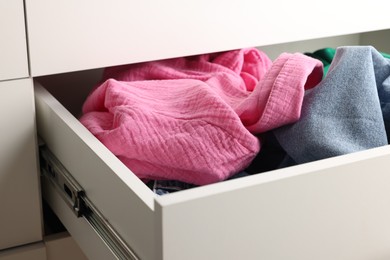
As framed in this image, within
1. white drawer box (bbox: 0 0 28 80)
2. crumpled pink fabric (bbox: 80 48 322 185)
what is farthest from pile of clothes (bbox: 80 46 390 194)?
white drawer box (bbox: 0 0 28 80)

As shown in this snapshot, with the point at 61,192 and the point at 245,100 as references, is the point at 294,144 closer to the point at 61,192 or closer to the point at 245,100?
the point at 245,100

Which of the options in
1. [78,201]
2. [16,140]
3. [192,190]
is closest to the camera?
[192,190]

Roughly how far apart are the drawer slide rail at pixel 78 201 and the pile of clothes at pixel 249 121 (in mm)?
64

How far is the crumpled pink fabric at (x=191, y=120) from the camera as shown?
0.82m

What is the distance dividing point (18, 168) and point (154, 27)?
255 millimetres

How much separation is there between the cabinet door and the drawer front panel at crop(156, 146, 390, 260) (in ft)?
1.18

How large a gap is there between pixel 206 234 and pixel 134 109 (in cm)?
27

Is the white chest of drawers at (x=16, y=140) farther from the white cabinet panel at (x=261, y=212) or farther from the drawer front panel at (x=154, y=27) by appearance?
the white cabinet panel at (x=261, y=212)

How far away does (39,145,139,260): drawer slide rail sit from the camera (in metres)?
0.73

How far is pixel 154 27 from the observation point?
0.96 m

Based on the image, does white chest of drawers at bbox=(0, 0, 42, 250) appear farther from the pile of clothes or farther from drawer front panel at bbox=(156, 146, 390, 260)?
drawer front panel at bbox=(156, 146, 390, 260)

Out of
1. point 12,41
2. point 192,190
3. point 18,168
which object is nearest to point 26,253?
point 18,168

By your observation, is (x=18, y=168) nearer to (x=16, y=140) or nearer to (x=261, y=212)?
(x=16, y=140)

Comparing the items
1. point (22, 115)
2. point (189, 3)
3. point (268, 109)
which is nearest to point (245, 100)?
point (268, 109)
